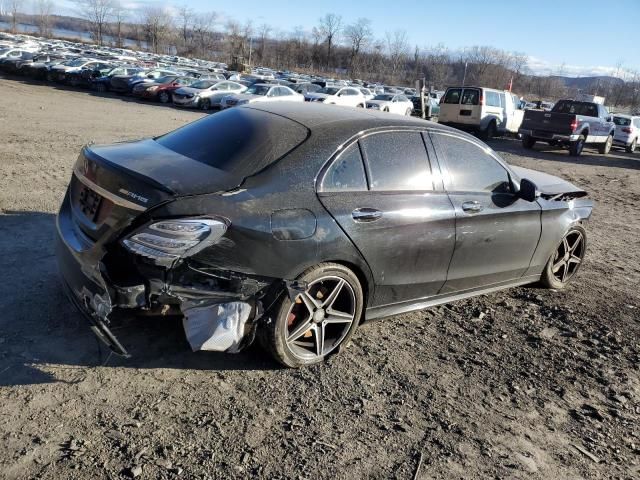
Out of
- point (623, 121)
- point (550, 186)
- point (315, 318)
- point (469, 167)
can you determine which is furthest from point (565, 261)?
point (623, 121)

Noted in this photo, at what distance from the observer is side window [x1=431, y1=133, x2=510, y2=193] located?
436 cm

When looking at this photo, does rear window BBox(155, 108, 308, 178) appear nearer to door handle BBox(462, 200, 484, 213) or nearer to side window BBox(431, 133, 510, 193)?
side window BBox(431, 133, 510, 193)

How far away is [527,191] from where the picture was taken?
15.2ft

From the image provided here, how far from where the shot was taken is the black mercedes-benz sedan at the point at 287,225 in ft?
10.1

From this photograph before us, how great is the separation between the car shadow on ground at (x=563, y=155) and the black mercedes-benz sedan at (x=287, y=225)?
50.7 ft

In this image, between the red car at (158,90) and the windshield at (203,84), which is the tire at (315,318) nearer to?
the windshield at (203,84)

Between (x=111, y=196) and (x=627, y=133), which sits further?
(x=627, y=133)

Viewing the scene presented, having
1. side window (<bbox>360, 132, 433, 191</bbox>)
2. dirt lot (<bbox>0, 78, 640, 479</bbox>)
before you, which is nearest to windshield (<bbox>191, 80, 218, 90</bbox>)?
dirt lot (<bbox>0, 78, 640, 479</bbox>)

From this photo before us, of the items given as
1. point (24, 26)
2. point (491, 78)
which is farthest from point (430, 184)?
point (24, 26)

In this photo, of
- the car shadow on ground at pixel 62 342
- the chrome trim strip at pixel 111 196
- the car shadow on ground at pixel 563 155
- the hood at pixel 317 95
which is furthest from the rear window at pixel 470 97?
the chrome trim strip at pixel 111 196

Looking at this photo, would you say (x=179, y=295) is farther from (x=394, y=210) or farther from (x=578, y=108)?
(x=578, y=108)

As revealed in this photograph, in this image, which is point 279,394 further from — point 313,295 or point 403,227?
point 403,227

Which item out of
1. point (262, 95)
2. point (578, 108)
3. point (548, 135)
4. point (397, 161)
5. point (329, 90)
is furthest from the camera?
point (329, 90)

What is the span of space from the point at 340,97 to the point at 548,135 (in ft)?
39.1
